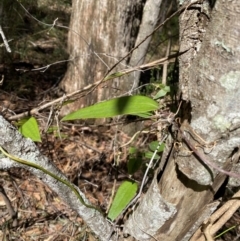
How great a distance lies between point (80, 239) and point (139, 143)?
71 centimetres

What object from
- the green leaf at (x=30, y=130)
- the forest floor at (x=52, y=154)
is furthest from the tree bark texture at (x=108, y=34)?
the green leaf at (x=30, y=130)

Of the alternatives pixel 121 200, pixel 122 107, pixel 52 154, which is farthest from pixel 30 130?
pixel 52 154

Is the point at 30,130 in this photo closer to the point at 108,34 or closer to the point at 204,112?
the point at 204,112

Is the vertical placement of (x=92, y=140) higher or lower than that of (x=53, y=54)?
lower

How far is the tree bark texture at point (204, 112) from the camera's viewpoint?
702 mm

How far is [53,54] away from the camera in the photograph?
277cm

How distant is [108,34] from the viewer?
201 cm

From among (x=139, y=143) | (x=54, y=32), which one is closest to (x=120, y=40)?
(x=139, y=143)

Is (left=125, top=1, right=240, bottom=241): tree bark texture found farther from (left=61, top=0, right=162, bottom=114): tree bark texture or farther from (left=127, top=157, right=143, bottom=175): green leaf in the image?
(left=61, top=0, right=162, bottom=114): tree bark texture

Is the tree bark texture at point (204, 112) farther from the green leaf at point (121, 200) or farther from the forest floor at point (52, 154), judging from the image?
the forest floor at point (52, 154)

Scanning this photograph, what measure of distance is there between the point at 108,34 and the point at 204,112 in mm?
1299

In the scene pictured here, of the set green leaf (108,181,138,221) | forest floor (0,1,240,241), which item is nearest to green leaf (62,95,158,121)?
forest floor (0,1,240,241)

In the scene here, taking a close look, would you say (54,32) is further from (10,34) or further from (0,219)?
(0,219)

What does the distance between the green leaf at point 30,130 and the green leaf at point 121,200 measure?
1.25 ft
